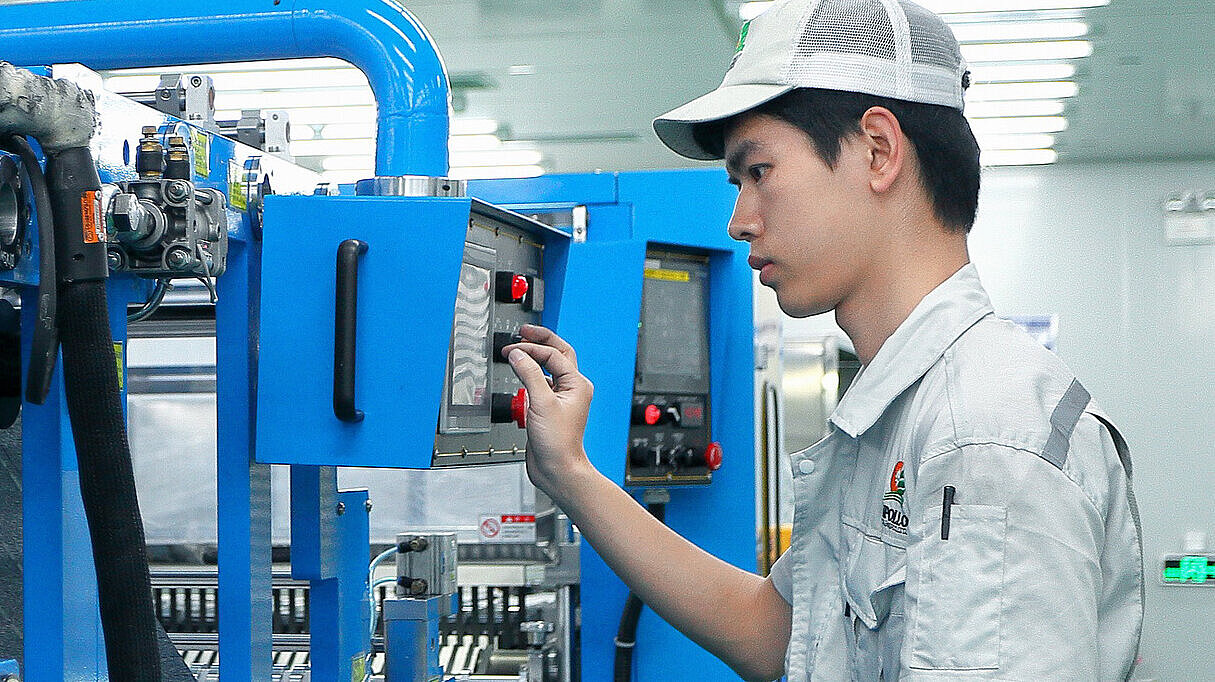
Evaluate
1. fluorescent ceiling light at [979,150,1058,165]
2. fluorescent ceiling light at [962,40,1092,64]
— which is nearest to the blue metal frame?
fluorescent ceiling light at [962,40,1092,64]

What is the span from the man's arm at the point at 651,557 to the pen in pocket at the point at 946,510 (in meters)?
0.59

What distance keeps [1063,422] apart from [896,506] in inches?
7.6

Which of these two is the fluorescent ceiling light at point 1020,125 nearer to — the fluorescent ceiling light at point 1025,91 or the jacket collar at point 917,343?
the fluorescent ceiling light at point 1025,91

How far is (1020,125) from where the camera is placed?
24.0 ft

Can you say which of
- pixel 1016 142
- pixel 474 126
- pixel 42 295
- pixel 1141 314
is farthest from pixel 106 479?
pixel 1141 314

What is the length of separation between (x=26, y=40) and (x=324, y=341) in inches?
32.9

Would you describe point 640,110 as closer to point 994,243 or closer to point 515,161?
point 515,161

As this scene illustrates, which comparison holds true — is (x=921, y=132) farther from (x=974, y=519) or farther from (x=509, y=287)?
(x=509, y=287)

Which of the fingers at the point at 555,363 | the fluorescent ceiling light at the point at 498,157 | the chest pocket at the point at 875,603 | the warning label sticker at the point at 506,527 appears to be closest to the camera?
the chest pocket at the point at 875,603

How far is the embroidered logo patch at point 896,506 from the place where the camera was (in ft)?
3.88

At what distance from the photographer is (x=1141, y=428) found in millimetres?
7934

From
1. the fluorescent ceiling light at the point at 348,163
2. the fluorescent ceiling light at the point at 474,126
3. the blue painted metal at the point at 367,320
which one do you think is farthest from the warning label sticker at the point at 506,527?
the fluorescent ceiling light at the point at 348,163

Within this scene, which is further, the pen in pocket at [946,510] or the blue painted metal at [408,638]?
the blue painted metal at [408,638]

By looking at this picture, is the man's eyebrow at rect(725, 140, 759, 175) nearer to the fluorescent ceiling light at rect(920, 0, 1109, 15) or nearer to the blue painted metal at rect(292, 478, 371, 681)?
the blue painted metal at rect(292, 478, 371, 681)
